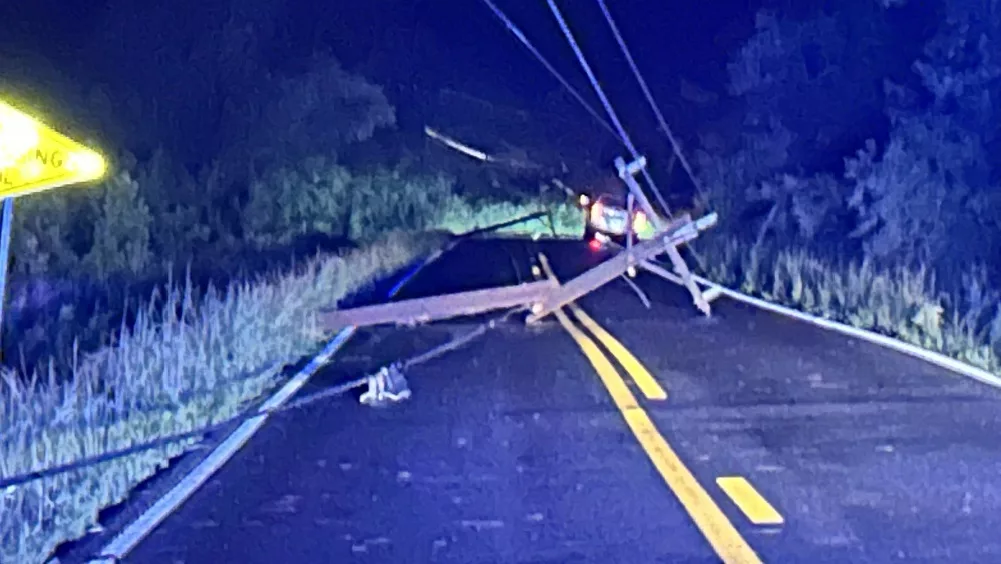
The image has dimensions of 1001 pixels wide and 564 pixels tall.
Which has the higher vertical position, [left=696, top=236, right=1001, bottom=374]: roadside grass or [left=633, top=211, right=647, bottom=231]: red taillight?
[left=633, top=211, right=647, bottom=231]: red taillight

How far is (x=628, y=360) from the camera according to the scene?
24.3 ft

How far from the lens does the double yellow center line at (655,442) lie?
13.1 ft

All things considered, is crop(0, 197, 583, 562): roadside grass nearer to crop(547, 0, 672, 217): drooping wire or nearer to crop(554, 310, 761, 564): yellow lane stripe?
crop(554, 310, 761, 564): yellow lane stripe

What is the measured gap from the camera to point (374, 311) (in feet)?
29.6

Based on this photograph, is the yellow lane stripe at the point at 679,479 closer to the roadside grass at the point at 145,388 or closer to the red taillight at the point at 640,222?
the roadside grass at the point at 145,388

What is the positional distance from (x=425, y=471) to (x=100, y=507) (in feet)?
3.59

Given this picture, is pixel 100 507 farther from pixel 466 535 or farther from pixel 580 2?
pixel 580 2

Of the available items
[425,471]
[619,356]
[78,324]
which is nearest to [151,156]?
[78,324]

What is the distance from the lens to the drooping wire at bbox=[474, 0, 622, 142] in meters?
9.60

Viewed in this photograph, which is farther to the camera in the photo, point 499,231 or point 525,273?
point 499,231

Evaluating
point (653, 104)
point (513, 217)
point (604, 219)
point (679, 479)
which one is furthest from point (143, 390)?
point (513, 217)

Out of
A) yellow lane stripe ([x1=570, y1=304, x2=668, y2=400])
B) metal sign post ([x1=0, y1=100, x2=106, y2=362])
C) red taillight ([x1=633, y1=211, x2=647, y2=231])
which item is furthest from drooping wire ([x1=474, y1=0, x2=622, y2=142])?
metal sign post ([x1=0, y1=100, x2=106, y2=362])

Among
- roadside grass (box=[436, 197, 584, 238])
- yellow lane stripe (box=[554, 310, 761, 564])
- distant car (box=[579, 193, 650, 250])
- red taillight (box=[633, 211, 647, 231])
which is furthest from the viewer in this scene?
roadside grass (box=[436, 197, 584, 238])

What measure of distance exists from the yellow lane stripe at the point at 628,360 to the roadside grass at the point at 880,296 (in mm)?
1550
